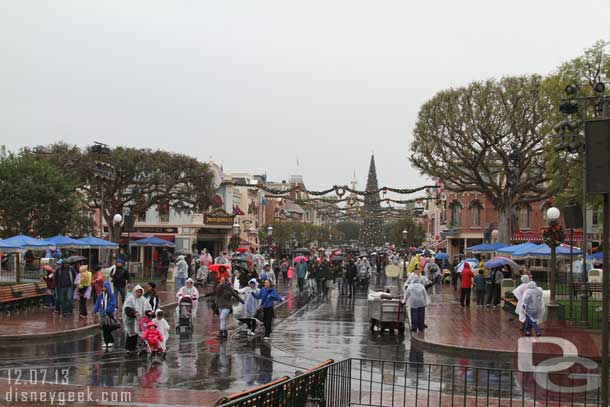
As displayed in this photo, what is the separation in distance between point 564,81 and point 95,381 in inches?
913

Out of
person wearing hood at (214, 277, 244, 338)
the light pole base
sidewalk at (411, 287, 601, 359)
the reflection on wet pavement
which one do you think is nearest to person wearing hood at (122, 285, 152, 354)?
the reflection on wet pavement

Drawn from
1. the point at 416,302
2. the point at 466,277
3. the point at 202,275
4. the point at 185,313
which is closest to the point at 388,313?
the point at 416,302

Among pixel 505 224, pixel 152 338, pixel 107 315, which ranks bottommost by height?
pixel 152 338

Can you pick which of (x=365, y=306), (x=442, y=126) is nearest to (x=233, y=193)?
(x=442, y=126)

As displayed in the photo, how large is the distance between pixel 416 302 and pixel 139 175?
30.4 m

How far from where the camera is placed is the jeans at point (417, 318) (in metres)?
18.8

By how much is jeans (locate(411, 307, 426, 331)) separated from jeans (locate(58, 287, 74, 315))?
981 cm

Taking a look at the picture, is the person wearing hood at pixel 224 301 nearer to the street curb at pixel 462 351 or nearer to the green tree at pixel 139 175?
the street curb at pixel 462 351

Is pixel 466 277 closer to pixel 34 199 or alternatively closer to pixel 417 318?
pixel 417 318

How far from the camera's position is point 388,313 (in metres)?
19.3

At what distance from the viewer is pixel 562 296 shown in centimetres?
2852

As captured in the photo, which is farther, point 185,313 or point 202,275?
point 202,275

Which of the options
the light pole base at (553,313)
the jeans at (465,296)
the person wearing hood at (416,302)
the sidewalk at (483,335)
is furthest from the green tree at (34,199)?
the light pole base at (553,313)

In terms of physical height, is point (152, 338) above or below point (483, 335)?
above
